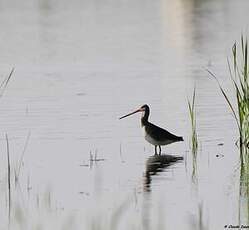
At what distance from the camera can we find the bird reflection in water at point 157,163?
11292 millimetres

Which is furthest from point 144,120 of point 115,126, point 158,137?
point 115,126

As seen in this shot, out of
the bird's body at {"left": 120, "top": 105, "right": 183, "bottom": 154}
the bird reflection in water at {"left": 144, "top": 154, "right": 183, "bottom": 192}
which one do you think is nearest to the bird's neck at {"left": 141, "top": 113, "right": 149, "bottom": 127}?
the bird's body at {"left": 120, "top": 105, "right": 183, "bottom": 154}

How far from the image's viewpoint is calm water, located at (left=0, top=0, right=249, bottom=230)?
9742mm

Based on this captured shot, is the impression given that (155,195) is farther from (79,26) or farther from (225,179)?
(79,26)

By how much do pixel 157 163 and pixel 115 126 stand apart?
2.54 metres

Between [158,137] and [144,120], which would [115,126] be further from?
[158,137]

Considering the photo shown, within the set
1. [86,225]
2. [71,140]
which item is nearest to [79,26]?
[71,140]

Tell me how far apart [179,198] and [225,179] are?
1.06 metres

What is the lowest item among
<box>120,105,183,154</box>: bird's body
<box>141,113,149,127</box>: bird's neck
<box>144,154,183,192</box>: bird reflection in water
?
<box>144,154,183,192</box>: bird reflection in water

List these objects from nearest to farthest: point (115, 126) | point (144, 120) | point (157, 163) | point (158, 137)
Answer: point (157, 163), point (158, 137), point (144, 120), point (115, 126)

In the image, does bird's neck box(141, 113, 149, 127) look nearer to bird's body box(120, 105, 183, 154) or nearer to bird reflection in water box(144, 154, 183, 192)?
bird's body box(120, 105, 183, 154)

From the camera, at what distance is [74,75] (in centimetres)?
2014

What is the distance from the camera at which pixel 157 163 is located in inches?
474

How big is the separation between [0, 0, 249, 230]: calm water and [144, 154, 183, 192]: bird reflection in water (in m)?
0.02
